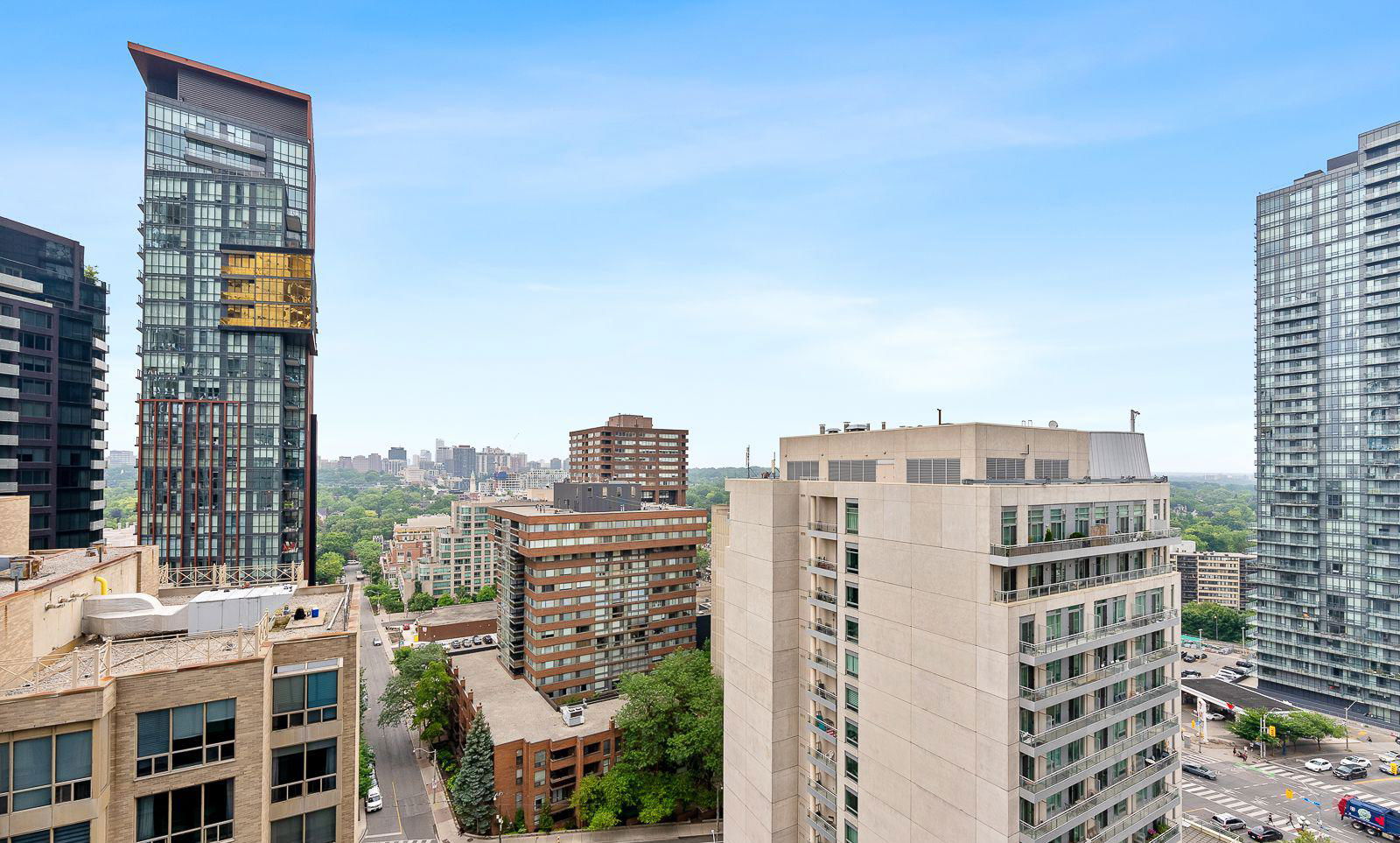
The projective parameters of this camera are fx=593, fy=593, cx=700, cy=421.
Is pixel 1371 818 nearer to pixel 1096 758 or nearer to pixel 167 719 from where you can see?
pixel 1096 758

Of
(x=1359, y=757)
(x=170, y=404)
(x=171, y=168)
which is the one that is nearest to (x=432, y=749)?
(x=170, y=404)

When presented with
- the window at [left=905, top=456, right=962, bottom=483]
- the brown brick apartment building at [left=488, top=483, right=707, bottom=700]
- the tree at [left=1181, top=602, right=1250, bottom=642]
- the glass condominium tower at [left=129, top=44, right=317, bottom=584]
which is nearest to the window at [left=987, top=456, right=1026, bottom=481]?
the window at [left=905, top=456, right=962, bottom=483]

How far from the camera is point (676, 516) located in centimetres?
9431

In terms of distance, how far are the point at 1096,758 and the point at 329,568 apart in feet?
640

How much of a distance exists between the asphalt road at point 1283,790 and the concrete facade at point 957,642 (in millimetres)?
53811

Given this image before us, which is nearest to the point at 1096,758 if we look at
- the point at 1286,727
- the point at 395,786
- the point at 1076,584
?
the point at 1076,584

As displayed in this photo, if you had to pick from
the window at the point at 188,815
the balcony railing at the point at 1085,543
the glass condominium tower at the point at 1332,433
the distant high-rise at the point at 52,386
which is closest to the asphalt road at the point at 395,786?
the window at the point at 188,815

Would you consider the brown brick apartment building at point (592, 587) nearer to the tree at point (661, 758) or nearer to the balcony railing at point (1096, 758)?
the tree at point (661, 758)

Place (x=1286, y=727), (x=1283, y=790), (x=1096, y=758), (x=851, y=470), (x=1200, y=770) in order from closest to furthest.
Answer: (x=1096, y=758) → (x=851, y=470) → (x=1283, y=790) → (x=1200, y=770) → (x=1286, y=727)

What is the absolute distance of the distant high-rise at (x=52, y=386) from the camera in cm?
7906

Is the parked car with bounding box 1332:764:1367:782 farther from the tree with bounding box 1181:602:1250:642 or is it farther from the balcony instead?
the balcony

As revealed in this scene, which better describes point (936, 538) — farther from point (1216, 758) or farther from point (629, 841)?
point (1216, 758)

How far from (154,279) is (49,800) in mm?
102211

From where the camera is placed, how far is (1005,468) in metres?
33.9
